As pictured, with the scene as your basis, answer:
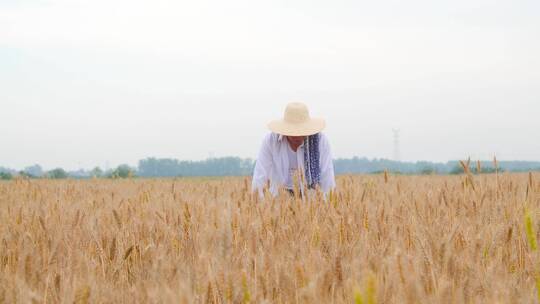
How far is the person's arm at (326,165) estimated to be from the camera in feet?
15.9

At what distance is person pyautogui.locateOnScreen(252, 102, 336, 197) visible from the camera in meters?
4.80

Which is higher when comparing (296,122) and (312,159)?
(296,122)

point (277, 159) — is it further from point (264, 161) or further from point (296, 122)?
point (296, 122)

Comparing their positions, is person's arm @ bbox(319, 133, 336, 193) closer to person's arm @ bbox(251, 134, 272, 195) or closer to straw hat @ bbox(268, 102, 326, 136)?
straw hat @ bbox(268, 102, 326, 136)

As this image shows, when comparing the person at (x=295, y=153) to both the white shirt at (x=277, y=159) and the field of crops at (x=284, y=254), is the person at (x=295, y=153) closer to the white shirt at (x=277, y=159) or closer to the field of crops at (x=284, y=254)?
the white shirt at (x=277, y=159)

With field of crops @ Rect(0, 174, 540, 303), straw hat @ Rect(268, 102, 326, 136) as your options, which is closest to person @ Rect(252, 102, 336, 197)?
straw hat @ Rect(268, 102, 326, 136)

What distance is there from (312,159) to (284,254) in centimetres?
293

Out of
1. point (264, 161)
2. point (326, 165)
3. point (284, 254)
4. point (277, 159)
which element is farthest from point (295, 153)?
point (284, 254)

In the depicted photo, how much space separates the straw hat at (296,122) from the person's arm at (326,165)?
0.23m

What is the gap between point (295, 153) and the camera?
17.0 feet

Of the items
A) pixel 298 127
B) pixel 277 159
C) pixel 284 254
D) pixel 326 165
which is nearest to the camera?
pixel 284 254

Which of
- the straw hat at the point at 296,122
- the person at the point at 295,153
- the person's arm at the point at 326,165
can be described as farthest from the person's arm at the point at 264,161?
the person's arm at the point at 326,165

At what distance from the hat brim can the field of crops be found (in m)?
1.05

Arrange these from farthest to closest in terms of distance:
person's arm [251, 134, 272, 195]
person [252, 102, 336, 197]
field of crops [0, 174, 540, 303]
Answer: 1. person's arm [251, 134, 272, 195]
2. person [252, 102, 336, 197]
3. field of crops [0, 174, 540, 303]
